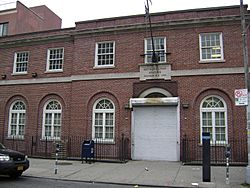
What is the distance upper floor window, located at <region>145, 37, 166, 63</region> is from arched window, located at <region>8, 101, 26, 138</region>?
9858mm

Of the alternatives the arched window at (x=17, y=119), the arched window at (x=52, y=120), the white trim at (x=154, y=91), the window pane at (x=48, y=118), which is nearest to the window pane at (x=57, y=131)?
the arched window at (x=52, y=120)

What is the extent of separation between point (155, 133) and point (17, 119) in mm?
10427

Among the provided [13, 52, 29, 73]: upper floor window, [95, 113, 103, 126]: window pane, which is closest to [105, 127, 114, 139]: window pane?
[95, 113, 103, 126]: window pane

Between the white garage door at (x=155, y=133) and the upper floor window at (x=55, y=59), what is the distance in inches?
265

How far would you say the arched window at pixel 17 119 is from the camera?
2028cm

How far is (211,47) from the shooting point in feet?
54.8

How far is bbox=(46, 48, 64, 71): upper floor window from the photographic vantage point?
2006 cm

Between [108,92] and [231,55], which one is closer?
[231,55]

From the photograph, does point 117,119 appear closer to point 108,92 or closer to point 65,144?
point 108,92

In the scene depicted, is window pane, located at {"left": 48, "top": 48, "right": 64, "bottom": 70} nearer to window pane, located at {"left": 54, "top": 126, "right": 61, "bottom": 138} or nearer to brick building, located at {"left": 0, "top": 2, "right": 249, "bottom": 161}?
brick building, located at {"left": 0, "top": 2, "right": 249, "bottom": 161}

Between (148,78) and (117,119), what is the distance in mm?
3186

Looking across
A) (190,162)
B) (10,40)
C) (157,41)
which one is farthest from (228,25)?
Result: (10,40)

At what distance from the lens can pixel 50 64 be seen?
20.3 meters

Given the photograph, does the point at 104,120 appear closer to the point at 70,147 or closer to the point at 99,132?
the point at 99,132
